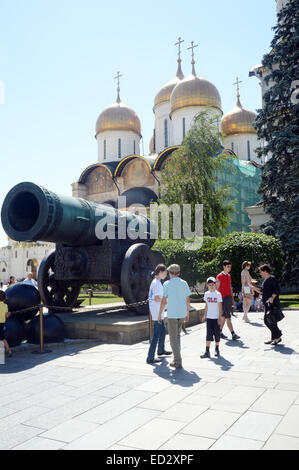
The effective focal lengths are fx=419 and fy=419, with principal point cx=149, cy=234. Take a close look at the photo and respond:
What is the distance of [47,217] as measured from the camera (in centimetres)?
708

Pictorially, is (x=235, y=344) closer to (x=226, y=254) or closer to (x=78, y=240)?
(x=78, y=240)

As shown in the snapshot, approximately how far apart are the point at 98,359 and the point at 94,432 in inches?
112

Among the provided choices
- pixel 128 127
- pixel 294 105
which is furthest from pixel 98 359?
pixel 128 127

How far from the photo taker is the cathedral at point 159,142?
119ft

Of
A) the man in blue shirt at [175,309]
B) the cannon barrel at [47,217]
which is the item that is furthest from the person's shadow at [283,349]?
the cannon barrel at [47,217]

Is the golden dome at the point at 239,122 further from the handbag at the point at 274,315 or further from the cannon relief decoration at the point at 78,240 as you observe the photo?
the handbag at the point at 274,315

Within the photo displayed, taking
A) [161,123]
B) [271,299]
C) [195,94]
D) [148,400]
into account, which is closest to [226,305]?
[271,299]

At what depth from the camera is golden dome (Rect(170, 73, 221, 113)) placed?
36.5 metres

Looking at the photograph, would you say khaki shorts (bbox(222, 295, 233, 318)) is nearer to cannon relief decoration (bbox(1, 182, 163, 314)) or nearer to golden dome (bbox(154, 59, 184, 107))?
cannon relief decoration (bbox(1, 182, 163, 314))

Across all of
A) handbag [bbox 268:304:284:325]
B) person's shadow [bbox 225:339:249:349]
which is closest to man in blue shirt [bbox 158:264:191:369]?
person's shadow [bbox 225:339:249:349]

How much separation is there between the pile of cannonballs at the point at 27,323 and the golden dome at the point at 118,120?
3769 cm

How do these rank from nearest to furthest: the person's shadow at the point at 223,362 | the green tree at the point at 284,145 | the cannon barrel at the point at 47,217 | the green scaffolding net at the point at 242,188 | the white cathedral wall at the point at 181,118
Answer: the person's shadow at the point at 223,362 → the cannon barrel at the point at 47,217 → the green tree at the point at 284,145 → the green scaffolding net at the point at 242,188 → the white cathedral wall at the point at 181,118

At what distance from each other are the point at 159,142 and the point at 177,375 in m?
40.2
